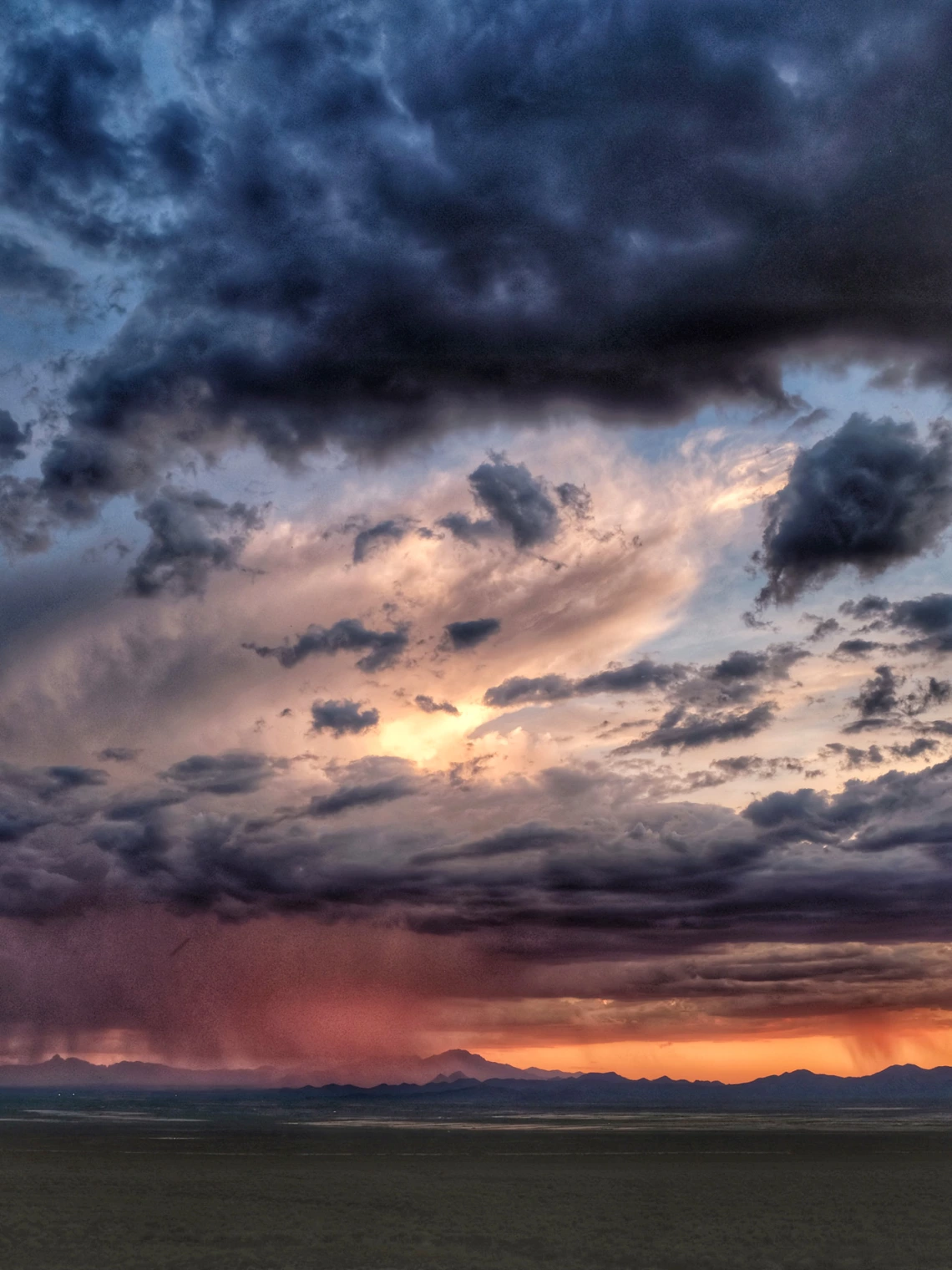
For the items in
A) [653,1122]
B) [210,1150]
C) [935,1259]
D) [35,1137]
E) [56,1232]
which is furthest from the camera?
[653,1122]

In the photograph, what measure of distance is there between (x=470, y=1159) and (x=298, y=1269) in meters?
47.5

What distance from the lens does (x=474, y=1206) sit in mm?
53219

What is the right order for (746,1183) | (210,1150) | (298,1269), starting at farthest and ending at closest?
(210,1150) < (746,1183) < (298,1269)

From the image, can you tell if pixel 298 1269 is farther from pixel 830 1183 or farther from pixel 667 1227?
pixel 830 1183

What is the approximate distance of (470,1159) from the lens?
8100cm

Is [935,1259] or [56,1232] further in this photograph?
[56,1232]

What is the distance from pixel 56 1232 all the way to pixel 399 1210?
14567mm

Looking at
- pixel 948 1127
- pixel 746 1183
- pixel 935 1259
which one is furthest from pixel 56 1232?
pixel 948 1127

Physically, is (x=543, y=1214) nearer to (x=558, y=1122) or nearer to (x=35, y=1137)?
(x=35, y=1137)

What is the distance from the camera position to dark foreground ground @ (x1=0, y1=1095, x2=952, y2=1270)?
39.8 metres

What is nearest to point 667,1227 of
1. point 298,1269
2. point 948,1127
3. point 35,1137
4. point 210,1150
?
point 298,1269

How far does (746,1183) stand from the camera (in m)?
64.0

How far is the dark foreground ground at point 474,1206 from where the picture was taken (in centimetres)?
3978

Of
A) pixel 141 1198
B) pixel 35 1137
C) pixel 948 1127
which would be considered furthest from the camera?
pixel 948 1127
